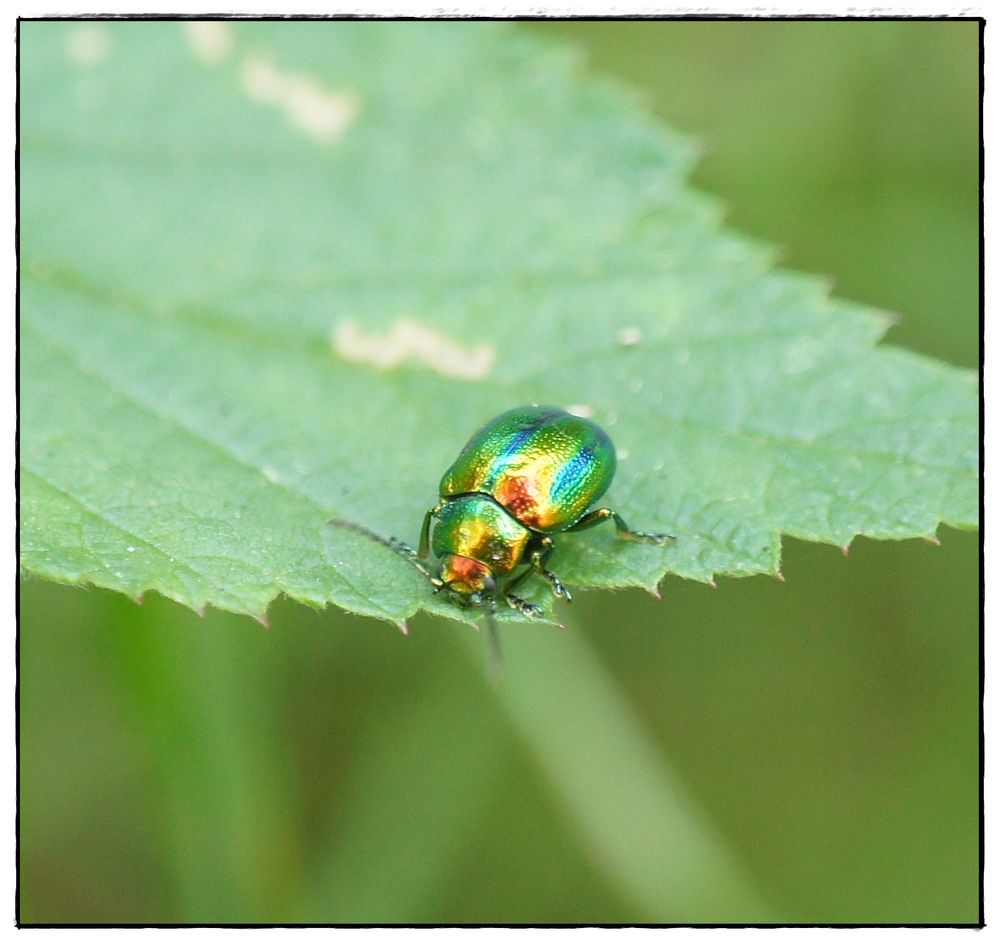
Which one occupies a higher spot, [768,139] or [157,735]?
[768,139]

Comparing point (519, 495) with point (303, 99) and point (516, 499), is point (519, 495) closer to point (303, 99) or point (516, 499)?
point (516, 499)

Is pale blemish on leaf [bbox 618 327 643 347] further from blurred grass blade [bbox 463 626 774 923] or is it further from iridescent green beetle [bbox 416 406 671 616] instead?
blurred grass blade [bbox 463 626 774 923]

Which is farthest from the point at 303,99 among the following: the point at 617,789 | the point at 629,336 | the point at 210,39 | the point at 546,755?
the point at 617,789

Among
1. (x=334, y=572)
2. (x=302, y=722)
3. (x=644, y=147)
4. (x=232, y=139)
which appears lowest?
(x=302, y=722)

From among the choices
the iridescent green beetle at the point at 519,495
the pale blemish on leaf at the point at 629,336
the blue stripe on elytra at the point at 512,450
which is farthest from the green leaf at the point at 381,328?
the blue stripe on elytra at the point at 512,450
